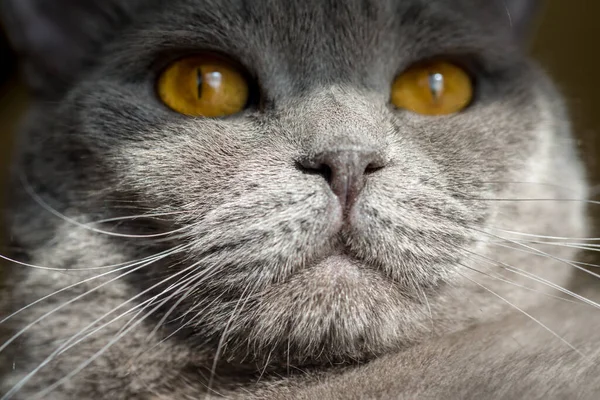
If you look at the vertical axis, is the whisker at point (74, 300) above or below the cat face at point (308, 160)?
below

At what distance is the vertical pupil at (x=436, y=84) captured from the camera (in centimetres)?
104

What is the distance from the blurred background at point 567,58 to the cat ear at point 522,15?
82mm

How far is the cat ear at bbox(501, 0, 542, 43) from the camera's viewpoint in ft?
4.25

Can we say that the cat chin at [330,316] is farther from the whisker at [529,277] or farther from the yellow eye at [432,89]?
the yellow eye at [432,89]

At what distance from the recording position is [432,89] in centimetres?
104

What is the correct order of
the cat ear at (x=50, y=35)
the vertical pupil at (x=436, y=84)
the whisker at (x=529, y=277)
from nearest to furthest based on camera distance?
1. the whisker at (x=529, y=277)
2. the vertical pupil at (x=436, y=84)
3. the cat ear at (x=50, y=35)

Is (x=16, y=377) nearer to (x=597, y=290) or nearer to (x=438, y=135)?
(x=438, y=135)

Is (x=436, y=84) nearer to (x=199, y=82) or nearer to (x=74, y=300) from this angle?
(x=199, y=82)

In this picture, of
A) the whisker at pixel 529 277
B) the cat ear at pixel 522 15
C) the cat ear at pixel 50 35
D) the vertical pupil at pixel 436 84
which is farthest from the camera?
the cat ear at pixel 522 15

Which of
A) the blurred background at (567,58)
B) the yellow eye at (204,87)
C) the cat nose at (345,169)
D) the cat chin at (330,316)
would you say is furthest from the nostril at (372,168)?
the blurred background at (567,58)

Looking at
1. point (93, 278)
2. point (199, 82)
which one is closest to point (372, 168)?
point (199, 82)

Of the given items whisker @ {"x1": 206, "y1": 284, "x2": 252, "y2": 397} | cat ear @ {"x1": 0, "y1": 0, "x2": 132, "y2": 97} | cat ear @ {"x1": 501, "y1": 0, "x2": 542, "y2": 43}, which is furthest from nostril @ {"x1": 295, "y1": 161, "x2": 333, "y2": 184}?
cat ear @ {"x1": 501, "y1": 0, "x2": 542, "y2": 43}

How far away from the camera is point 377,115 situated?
3.03 ft

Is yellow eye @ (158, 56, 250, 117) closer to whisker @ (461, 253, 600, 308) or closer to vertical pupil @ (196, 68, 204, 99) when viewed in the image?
vertical pupil @ (196, 68, 204, 99)
